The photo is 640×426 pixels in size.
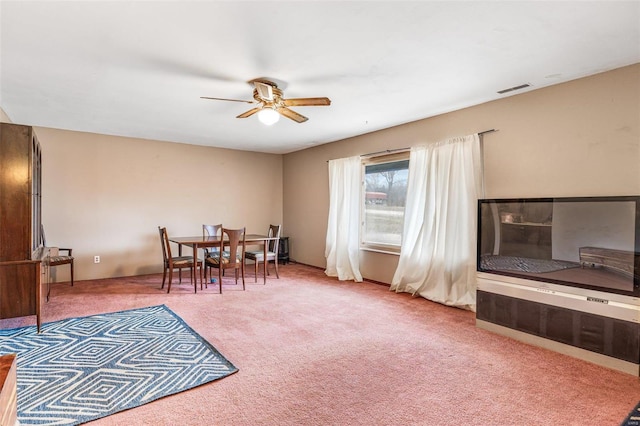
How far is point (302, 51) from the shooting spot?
2.61 m

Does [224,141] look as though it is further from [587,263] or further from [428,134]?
[587,263]

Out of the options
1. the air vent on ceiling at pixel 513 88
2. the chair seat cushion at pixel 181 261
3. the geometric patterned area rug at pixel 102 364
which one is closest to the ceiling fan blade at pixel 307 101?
the air vent on ceiling at pixel 513 88

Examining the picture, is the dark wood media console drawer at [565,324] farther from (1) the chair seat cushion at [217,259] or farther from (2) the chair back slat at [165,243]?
(2) the chair back slat at [165,243]

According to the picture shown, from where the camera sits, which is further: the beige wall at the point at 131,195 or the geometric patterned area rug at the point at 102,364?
the beige wall at the point at 131,195

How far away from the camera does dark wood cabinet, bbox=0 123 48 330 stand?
308 cm

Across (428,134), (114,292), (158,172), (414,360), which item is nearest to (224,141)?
(158,172)

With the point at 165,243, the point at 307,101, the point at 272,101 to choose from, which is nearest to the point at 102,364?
the point at 165,243

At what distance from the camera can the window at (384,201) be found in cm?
500

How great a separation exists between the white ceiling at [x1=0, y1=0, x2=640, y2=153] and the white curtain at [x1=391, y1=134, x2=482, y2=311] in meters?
0.60

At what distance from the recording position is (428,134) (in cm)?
448

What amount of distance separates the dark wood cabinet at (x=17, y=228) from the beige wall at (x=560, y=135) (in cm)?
439

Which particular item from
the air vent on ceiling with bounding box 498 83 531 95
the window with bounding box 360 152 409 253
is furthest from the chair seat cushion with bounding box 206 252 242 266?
the air vent on ceiling with bounding box 498 83 531 95

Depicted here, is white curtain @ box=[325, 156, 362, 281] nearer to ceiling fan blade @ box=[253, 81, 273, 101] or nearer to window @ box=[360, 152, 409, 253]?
window @ box=[360, 152, 409, 253]

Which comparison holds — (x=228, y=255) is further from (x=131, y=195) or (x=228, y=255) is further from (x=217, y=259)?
(x=131, y=195)
